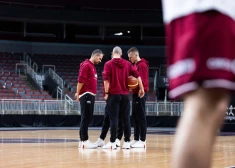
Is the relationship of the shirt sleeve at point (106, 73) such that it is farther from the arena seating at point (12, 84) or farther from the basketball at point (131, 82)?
the arena seating at point (12, 84)

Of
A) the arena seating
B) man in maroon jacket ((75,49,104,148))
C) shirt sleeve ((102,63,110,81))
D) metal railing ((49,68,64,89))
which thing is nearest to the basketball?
shirt sleeve ((102,63,110,81))

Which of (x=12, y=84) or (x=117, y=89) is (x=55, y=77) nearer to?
(x=12, y=84)

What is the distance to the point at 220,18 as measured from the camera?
1.61 metres

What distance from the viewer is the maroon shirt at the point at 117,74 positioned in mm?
8789

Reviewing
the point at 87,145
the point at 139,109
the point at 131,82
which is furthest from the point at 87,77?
the point at 87,145

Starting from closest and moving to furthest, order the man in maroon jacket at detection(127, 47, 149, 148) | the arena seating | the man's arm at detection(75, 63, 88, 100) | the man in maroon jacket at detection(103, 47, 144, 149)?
the man in maroon jacket at detection(103, 47, 144, 149), the man's arm at detection(75, 63, 88, 100), the man in maroon jacket at detection(127, 47, 149, 148), the arena seating

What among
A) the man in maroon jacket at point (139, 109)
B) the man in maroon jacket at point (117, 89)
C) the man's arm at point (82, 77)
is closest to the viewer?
the man in maroon jacket at point (117, 89)

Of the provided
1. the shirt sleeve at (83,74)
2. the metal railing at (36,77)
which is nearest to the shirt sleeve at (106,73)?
the shirt sleeve at (83,74)

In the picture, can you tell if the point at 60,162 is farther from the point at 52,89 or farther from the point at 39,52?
the point at 39,52

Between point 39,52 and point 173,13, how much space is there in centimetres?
3123

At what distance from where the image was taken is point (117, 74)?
8859 millimetres

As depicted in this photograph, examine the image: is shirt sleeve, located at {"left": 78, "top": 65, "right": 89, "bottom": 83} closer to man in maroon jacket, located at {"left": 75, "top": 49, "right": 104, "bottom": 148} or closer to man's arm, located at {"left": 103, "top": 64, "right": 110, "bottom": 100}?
man in maroon jacket, located at {"left": 75, "top": 49, "right": 104, "bottom": 148}

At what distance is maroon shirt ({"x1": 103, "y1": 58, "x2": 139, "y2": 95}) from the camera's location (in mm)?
8789

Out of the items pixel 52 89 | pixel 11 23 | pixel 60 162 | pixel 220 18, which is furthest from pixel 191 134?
pixel 11 23
